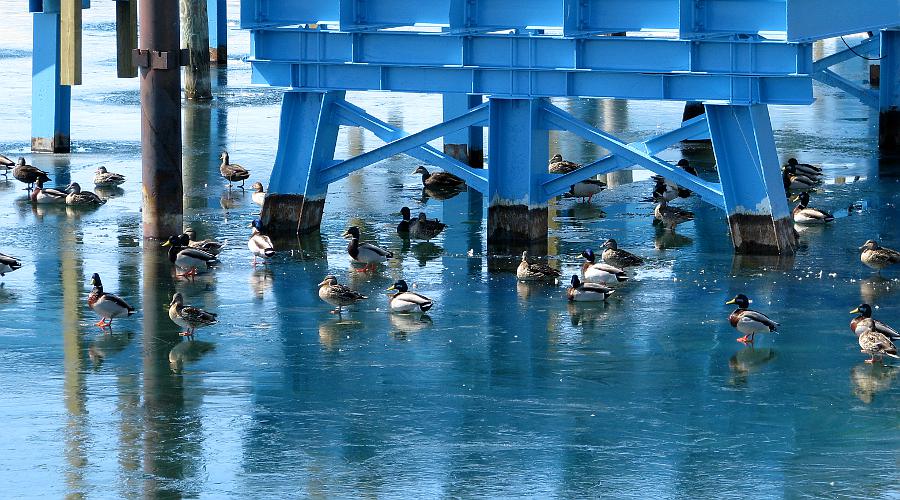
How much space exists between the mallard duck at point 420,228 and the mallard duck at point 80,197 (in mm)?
4627

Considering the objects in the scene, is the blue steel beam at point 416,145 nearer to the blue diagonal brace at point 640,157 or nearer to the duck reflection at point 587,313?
the blue diagonal brace at point 640,157

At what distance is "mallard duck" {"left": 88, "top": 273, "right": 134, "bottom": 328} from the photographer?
16.1m

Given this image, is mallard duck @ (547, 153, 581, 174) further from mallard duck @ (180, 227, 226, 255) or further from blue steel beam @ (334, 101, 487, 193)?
mallard duck @ (180, 227, 226, 255)

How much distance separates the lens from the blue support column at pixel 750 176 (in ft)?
64.2

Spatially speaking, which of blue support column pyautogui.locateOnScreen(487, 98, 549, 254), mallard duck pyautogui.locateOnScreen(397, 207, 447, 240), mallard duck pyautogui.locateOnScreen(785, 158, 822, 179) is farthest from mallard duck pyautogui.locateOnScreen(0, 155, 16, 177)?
mallard duck pyautogui.locateOnScreen(785, 158, 822, 179)

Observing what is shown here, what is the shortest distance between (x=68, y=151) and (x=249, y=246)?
10136 millimetres

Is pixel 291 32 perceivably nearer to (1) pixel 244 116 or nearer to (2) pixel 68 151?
(2) pixel 68 151

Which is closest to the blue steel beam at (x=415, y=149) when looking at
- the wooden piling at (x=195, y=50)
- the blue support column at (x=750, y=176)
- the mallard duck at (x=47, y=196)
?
the blue support column at (x=750, y=176)

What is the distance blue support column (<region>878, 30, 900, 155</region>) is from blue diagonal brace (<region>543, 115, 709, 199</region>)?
10136mm

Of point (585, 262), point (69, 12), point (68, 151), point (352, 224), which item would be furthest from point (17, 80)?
point (585, 262)

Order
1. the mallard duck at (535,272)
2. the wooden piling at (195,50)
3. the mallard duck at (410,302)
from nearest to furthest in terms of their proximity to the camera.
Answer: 1. the mallard duck at (410,302)
2. the mallard duck at (535,272)
3. the wooden piling at (195,50)

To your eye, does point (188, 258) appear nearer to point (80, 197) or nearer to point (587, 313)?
point (587, 313)

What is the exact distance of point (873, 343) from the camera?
1485 centimetres

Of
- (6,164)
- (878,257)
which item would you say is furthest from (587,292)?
(6,164)
